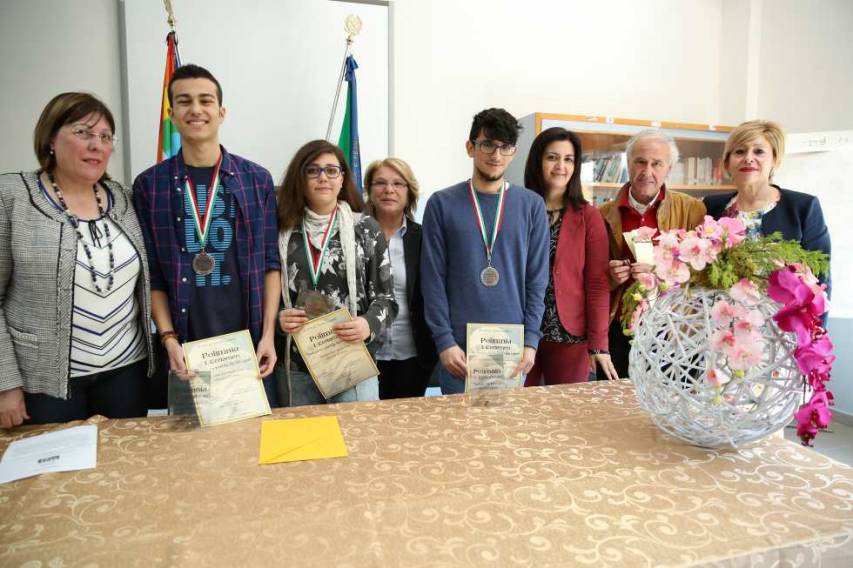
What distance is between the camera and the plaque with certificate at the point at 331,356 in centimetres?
153

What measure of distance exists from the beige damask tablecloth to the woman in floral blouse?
525 millimetres

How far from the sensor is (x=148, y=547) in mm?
817

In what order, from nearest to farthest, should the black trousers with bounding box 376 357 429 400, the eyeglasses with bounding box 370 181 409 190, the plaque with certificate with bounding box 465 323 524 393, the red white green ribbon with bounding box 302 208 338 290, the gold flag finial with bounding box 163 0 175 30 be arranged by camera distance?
the plaque with certificate with bounding box 465 323 524 393 → the red white green ribbon with bounding box 302 208 338 290 → the black trousers with bounding box 376 357 429 400 → the eyeglasses with bounding box 370 181 409 190 → the gold flag finial with bounding box 163 0 175 30

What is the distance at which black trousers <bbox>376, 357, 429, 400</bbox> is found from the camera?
2342 mm

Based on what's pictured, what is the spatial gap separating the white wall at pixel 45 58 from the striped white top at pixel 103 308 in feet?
7.38

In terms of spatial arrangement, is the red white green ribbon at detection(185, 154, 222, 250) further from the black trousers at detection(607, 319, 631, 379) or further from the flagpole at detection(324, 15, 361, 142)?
the flagpole at detection(324, 15, 361, 142)

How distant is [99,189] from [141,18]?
7.24ft

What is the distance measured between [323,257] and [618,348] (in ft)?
4.70

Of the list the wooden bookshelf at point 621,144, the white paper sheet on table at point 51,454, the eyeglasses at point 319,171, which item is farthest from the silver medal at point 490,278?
the wooden bookshelf at point 621,144

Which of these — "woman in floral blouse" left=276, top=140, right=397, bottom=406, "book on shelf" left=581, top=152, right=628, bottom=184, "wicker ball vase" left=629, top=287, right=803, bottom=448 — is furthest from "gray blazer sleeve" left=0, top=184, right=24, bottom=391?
"book on shelf" left=581, top=152, right=628, bottom=184

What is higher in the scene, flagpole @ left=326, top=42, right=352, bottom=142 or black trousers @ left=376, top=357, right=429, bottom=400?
flagpole @ left=326, top=42, right=352, bottom=142

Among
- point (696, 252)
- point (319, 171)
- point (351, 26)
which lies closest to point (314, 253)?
point (319, 171)

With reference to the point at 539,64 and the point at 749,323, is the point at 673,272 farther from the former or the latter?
the point at 539,64

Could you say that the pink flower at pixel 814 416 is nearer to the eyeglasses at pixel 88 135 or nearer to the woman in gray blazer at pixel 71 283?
the woman in gray blazer at pixel 71 283
